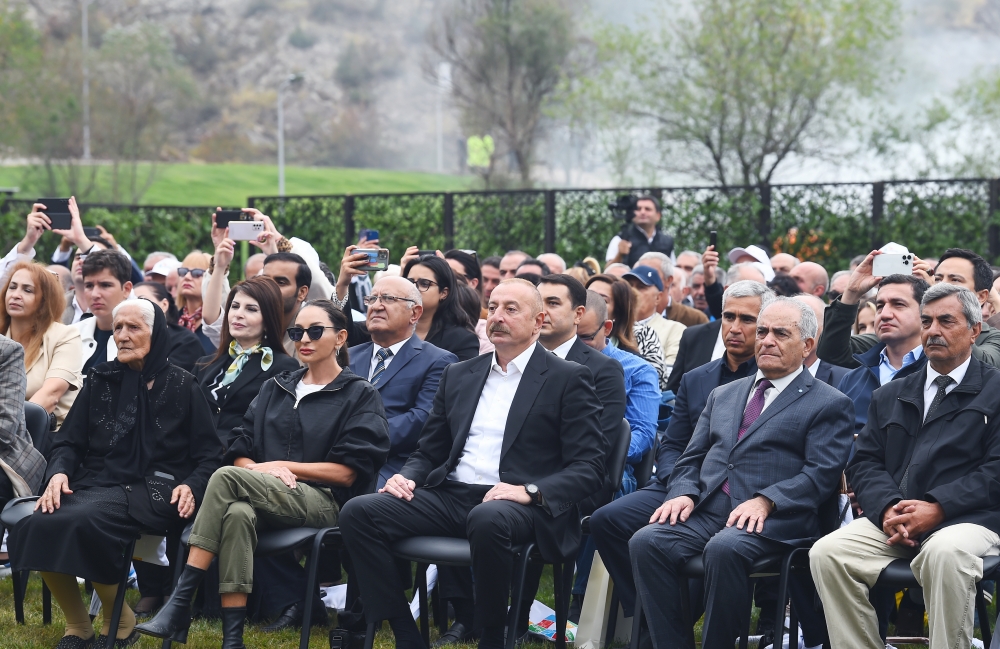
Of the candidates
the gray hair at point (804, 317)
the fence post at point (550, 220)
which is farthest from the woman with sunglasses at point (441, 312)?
the fence post at point (550, 220)

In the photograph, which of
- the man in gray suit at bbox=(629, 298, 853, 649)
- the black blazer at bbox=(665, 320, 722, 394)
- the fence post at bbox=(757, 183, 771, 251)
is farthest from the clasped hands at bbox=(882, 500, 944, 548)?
the fence post at bbox=(757, 183, 771, 251)

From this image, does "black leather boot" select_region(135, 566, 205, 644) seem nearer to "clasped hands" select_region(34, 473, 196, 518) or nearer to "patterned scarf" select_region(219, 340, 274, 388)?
"clasped hands" select_region(34, 473, 196, 518)

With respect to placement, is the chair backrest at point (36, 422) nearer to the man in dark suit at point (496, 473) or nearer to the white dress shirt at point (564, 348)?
the man in dark suit at point (496, 473)

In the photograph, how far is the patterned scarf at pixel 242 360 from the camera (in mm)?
5492

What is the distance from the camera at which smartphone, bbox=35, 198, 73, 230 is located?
7574 millimetres

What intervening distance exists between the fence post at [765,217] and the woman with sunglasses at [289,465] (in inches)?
308

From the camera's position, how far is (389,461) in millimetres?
5355

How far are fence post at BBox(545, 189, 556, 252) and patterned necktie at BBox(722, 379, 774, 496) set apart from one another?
8495 millimetres

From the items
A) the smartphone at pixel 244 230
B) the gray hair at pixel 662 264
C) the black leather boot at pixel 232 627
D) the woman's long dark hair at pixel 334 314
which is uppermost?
the smartphone at pixel 244 230

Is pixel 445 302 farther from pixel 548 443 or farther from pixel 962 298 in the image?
pixel 962 298

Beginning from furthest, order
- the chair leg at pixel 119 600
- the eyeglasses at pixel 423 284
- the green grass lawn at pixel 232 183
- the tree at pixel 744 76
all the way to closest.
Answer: the green grass lawn at pixel 232 183, the tree at pixel 744 76, the eyeglasses at pixel 423 284, the chair leg at pixel 119 600

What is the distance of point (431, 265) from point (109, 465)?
205 cm

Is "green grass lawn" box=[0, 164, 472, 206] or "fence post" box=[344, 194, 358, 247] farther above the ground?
"green grass lawn" box=[0, 164, 472, 206]

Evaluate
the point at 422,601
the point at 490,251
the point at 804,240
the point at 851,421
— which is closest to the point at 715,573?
the point at 851,421
